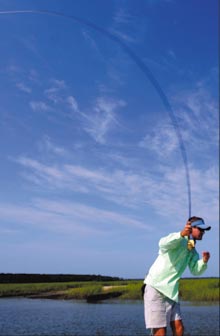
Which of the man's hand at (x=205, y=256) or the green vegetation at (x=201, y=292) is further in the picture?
the green vegetation at (x=201, y=292)

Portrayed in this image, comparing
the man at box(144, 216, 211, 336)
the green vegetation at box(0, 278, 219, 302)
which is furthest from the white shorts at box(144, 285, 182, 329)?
the green vegetation at box(0, 278, 219, 302)

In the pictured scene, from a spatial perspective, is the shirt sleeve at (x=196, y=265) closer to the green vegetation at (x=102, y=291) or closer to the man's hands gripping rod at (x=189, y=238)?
the man's hands gripping rod at (x=189, y=238)

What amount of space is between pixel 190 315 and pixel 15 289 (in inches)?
796

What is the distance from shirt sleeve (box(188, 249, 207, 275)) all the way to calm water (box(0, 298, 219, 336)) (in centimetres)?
1319

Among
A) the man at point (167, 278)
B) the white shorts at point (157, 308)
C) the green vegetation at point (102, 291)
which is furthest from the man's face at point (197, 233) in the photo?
the green vegetation at point (102, 291)

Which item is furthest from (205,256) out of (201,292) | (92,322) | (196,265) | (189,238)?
(201,292)

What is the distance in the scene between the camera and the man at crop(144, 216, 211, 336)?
4.44 meters

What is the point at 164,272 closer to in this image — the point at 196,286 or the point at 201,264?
the point at 201,264

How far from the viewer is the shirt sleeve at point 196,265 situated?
4566 mm

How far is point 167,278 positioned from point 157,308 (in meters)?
0.30

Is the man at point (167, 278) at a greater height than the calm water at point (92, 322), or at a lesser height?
greater

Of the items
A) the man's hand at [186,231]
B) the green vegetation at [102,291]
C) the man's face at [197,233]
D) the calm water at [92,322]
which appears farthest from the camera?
the green vegetation at [102,291]

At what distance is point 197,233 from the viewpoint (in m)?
4.42

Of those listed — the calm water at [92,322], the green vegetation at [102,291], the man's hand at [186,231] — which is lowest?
the calm water at [92,322]
